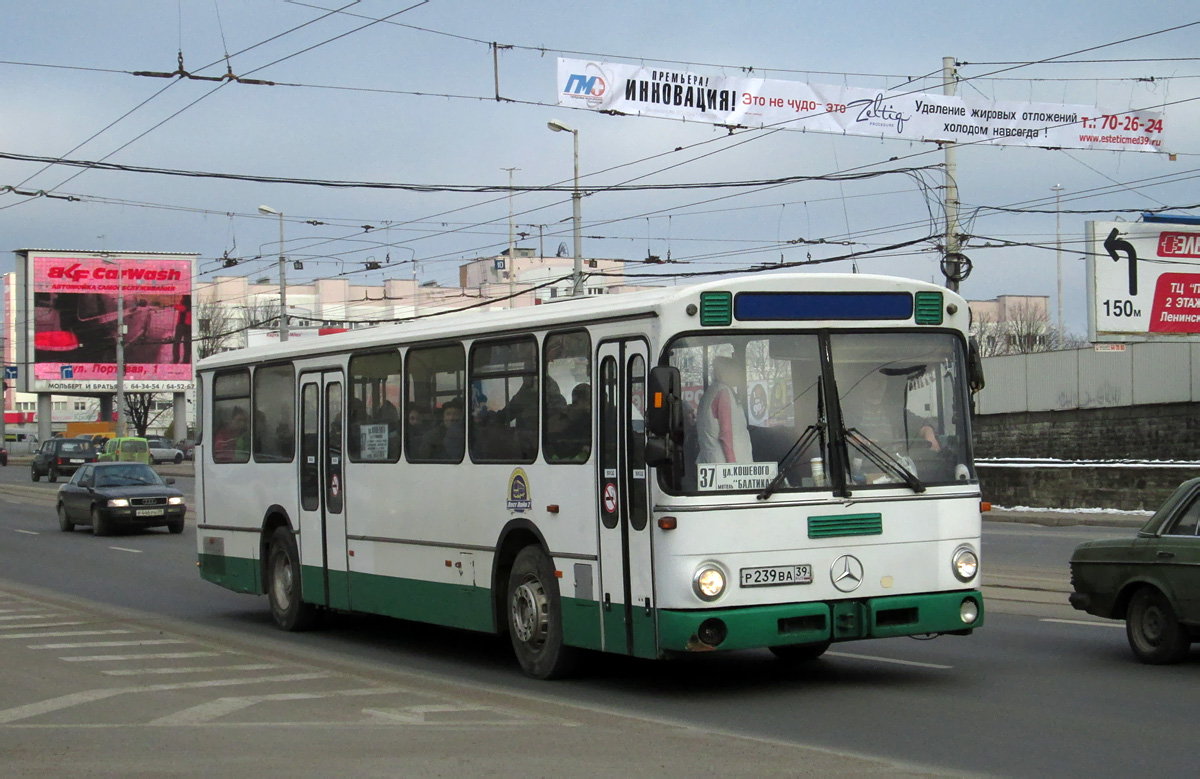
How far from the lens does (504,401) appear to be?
10523 mm

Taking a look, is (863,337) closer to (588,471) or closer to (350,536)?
(588,471)

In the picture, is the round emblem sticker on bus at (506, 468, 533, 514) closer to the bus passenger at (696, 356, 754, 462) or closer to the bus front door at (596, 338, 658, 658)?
the bus front door at (596, 338, 658, 658)

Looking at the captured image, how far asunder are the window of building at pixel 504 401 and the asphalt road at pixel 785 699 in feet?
5.42

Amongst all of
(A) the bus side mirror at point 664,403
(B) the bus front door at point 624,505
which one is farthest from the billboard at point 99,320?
(A) the bus side mirror at point 664,403

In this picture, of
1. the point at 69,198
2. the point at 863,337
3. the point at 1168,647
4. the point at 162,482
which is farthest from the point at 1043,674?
the point at 162,482

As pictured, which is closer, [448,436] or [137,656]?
[448,436]

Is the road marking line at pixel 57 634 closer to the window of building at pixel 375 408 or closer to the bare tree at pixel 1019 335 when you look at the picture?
the window of building at pixel 375 408

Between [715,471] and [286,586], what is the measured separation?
648 centimetres

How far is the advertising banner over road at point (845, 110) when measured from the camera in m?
26.8

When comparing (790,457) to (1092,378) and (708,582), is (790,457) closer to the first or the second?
(708,582)

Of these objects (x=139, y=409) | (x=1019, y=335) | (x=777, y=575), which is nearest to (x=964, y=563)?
(x=777, y=575)

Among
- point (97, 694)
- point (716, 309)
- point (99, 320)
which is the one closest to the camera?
point (716, 309)

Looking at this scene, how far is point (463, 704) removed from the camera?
9203 mm

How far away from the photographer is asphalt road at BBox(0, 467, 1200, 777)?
725 centimetres
